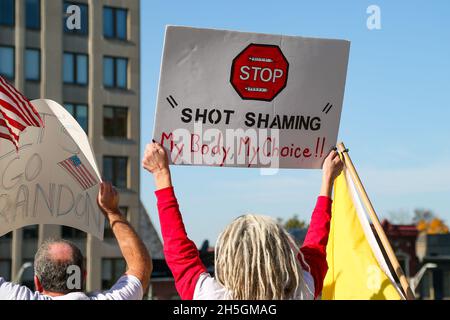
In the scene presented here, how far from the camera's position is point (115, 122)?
47188 mm

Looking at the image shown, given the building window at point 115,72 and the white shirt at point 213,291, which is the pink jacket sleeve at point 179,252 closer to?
the white shirt at point 213,291

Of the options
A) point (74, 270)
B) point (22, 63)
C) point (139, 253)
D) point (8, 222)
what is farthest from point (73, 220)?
point (22, 63)

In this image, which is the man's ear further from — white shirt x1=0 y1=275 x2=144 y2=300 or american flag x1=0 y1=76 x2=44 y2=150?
american flag x1=0 y1=76 x2=44 y2=150

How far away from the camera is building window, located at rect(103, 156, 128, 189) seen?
1841 inches

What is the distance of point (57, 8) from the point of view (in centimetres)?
4503

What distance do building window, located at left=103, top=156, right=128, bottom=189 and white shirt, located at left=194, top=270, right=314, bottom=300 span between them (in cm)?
4350

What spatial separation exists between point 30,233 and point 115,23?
1116cm

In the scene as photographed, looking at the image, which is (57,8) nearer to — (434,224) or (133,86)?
(133,86)

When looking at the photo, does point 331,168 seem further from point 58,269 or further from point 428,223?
point 428,223

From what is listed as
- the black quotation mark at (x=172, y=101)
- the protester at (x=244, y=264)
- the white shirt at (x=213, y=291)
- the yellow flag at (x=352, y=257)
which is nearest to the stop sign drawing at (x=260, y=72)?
the black quotation mark at (x=172, y=101)

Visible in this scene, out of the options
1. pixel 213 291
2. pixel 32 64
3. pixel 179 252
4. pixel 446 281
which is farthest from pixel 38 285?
pixel 446 281

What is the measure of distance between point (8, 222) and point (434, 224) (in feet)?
320

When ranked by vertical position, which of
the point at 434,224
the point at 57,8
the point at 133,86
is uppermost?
the point at 57,8

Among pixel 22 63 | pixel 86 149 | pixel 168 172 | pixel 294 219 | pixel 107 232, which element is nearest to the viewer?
pixel 168 172
